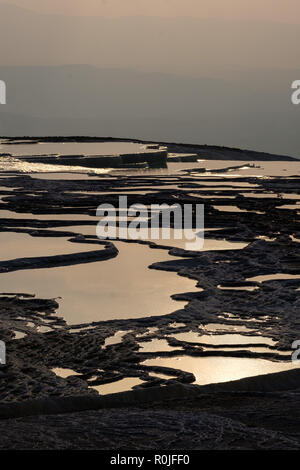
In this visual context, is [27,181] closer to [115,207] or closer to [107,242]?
[115,207]

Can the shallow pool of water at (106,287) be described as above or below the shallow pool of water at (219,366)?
above

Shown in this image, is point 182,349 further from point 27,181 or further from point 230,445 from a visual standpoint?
point 27,181

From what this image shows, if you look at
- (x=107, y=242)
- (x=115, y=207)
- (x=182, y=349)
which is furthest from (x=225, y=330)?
(x=115, y=207)

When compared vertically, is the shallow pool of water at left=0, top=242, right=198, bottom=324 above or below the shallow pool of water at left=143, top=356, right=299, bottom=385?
above

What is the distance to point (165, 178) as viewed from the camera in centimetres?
1594

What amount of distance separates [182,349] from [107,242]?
3365mm

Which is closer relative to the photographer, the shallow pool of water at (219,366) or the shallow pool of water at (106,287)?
the shallow pool of water at (219,366)

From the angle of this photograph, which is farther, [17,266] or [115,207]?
[115,207]

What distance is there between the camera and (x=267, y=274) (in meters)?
6.16

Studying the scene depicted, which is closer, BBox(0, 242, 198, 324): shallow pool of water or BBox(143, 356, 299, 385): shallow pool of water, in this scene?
BBox(143, 356, 299, 385): shallow pool of water

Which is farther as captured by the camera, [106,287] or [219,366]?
[106,287]

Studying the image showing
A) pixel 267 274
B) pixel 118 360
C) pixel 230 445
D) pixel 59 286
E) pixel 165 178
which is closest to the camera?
pixel 230 445

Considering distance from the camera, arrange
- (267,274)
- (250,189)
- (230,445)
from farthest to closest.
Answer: (250,189), (267,274), (230,445)

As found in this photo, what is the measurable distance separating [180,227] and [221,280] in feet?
9.46
